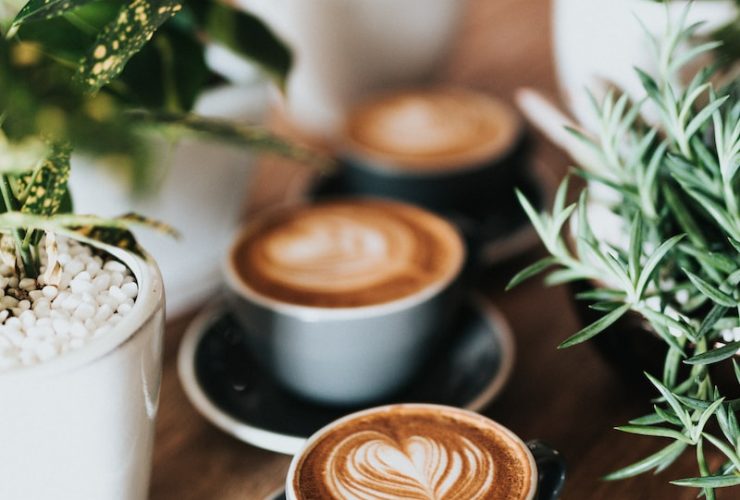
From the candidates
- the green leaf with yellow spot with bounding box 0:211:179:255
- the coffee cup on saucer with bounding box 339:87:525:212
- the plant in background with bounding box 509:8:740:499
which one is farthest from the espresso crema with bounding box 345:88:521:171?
the green leaf with yellow spot with bounding box 0:211:179:255

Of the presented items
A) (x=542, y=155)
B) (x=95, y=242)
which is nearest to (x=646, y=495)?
(x=95, y=242)

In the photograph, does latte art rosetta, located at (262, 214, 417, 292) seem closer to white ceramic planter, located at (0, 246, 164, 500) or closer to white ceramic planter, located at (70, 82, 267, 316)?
white ceramic planter, located at (70, 82, 267, 316)

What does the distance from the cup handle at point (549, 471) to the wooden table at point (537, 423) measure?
91mm

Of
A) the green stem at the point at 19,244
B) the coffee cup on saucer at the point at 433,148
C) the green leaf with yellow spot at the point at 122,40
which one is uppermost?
the green leaf with yellow spot at the point at 122,40

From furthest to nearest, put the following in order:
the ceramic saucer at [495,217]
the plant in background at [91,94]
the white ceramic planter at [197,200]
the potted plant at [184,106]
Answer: the ceramic saucer at [495,217], the white ceramic planter at [197,200], the potted plant at [184,106], the plant in background at [91,94]

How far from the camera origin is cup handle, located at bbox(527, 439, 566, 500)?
46 cm

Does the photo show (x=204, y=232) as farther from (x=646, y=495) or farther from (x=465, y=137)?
(x=646, y=495)

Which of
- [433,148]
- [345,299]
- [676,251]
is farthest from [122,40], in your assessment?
[433,148]

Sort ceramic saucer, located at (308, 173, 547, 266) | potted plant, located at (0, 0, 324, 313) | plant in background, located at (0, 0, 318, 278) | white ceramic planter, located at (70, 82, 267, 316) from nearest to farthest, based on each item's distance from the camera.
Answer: plant in background, located at (0, 0, 318, 278)
potted plant, located at (0, 0, 324, 313)
white ceramic planter, located at (70, 82, 267, 316)
ceramic saucer, located at (308, 173, 547, 266)

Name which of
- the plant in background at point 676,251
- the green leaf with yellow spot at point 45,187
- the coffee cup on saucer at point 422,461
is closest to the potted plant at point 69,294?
the green leaf with yellow spot at point 45,187

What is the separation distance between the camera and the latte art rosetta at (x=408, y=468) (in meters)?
0.45

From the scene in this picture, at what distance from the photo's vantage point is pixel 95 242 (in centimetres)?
46

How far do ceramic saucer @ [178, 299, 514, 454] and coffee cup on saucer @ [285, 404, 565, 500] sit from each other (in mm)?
99

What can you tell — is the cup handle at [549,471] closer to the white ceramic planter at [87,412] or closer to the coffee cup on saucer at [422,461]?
the coffee cup on saucer at [422,461]
